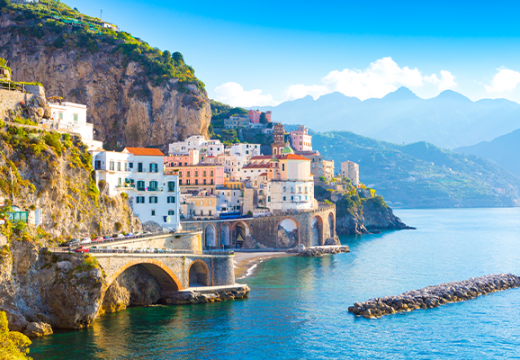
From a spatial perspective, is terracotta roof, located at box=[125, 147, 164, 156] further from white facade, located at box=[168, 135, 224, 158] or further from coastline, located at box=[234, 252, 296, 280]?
white facade, located at box=[168, 135, 224, 158]

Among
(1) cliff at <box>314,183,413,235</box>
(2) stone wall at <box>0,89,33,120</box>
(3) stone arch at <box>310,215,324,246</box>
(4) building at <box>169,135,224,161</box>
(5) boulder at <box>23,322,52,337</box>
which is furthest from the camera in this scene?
(1) cliff at <box>314,183,413,235</box>

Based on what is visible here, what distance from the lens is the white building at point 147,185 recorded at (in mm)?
67619

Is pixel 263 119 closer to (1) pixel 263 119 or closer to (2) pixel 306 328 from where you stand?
(1) pixel 263 119

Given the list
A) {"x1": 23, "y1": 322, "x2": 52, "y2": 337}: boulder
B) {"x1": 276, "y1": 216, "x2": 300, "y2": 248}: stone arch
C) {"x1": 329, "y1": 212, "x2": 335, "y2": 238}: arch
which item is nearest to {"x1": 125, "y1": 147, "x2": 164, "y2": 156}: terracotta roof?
{"x1": 23, "y1": 322, "x2": 52, "y2": 337}: boulder

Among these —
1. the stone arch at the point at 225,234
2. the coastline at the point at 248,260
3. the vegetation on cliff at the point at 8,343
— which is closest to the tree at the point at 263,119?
the stone arch at the point at 225,234

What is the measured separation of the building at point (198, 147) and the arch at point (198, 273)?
71948 millimetres

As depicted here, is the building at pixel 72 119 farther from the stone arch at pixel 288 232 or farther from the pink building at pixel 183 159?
the pink building at pixel 183 159

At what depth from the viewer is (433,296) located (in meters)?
60.3

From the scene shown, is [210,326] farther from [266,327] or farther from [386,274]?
[386,274]

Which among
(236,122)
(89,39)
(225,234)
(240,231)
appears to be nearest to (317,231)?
(240,231)

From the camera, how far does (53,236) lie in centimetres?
5028

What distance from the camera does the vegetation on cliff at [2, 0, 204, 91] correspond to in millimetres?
134500

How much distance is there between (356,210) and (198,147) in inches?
2078

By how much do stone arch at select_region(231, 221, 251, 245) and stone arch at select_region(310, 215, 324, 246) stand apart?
16.8m
